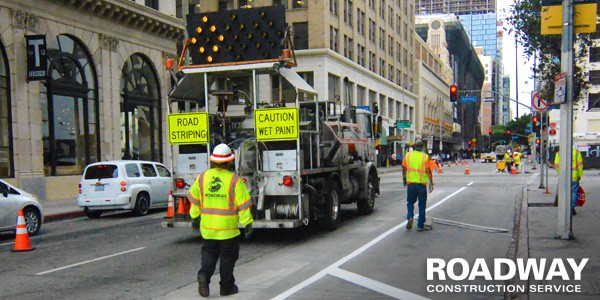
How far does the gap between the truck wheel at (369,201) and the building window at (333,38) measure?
32171 mm

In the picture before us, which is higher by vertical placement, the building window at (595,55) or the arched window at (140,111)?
the building window at (595,55)

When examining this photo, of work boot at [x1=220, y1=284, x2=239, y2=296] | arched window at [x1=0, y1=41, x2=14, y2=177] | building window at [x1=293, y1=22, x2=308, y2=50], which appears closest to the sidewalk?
work boot at [x1=220, y1=284, x2=239, y2=296]

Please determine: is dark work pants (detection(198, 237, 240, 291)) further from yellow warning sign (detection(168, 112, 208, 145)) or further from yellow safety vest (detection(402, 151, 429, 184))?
yellow safety vest (detection(402, 151, 429, 184))

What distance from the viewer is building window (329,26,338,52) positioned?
152 ft

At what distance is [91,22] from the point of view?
83.4 feet

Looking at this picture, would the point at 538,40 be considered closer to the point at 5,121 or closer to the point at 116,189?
the point at 116,189

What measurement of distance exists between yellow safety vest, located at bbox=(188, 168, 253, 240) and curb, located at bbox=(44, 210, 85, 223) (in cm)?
1188

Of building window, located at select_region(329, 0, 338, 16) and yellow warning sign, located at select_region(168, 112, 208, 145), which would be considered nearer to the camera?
yellow warning sign, located at select_region(168, 112, 208, 145)

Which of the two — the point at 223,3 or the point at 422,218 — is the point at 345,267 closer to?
the point at 422,218

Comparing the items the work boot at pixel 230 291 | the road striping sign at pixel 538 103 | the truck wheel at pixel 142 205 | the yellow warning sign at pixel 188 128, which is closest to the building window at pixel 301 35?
the road striping sign at pixel 538 103

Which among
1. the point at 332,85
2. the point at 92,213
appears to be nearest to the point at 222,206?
the point at 92,213

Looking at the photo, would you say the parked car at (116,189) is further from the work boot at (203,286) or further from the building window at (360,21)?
the building window at (360,21)

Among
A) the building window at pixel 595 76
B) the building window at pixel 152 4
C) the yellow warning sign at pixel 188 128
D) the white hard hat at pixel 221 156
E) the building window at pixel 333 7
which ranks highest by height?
the building window at pixel 333 7

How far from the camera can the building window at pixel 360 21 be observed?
→ 52928mm
